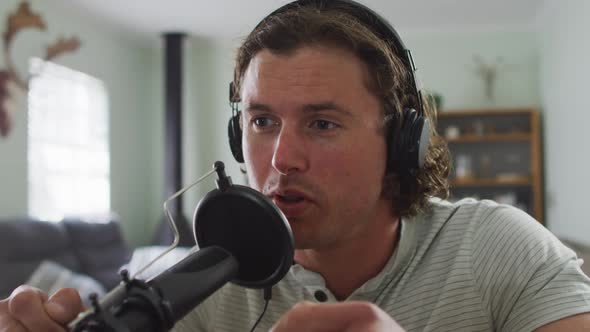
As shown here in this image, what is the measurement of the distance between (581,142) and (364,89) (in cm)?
313

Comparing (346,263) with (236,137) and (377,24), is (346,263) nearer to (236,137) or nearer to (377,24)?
(236,137)

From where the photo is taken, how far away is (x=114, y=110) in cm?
538

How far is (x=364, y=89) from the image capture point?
95cm

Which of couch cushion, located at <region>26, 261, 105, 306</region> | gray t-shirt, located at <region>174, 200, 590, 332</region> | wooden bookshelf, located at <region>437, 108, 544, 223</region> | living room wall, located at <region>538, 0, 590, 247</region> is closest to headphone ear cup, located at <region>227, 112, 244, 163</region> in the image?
gray t-shirt, located at <region>174, 200, 590, 332</region>

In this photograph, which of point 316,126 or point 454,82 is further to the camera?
point 454,82

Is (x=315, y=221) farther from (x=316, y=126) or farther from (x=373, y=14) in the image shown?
(x=373, y=14)

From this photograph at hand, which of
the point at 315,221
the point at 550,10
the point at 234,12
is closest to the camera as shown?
the point at 315,221

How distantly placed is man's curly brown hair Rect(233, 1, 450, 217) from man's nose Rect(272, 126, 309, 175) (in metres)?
0.16

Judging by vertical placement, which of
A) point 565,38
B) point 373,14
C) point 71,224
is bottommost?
point 71,224

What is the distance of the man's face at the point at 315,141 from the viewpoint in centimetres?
84

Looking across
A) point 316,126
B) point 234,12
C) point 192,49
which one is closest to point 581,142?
point 234,12

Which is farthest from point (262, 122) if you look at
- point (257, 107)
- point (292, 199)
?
point (292, 199)

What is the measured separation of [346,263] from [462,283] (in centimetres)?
20

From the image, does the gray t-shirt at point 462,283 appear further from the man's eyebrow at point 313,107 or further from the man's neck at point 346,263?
the man's eyebrow at point 313,107
